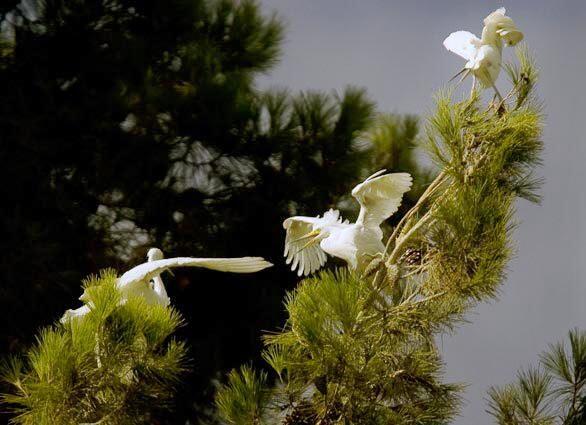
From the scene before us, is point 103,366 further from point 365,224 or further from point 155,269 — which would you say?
point 365,224

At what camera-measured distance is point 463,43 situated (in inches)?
73.6

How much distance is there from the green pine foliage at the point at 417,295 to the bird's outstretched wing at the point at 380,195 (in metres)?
0.04

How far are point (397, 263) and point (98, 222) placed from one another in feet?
6.71

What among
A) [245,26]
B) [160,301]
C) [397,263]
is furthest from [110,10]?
[397,263]

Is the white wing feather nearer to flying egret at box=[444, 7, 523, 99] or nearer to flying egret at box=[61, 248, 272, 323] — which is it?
flying egret at box=[61, 248, 272, 323]

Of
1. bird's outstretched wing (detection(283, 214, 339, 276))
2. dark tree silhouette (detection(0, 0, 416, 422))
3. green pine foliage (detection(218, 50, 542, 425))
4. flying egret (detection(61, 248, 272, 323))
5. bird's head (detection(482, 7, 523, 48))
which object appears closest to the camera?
green pine foliage (detection(218, 50, 542, 425))

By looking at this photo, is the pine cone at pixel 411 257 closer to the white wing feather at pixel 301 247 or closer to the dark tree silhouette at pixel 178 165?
the white wing feather at pixel 301 247

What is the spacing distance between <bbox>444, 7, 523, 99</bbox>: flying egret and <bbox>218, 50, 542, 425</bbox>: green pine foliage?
3 cm

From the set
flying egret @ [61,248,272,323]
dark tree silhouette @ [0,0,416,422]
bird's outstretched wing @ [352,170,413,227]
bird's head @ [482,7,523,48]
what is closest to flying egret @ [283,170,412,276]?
bird's outstretched wing @ [352,170,413,227]

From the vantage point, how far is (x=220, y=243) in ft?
12.1

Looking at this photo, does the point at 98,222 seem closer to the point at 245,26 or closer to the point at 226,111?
the point at 226,111

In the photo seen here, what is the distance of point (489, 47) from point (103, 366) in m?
0.67

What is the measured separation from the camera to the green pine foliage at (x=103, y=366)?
1757 millimetres

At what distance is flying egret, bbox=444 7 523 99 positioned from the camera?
1812 millimetres
